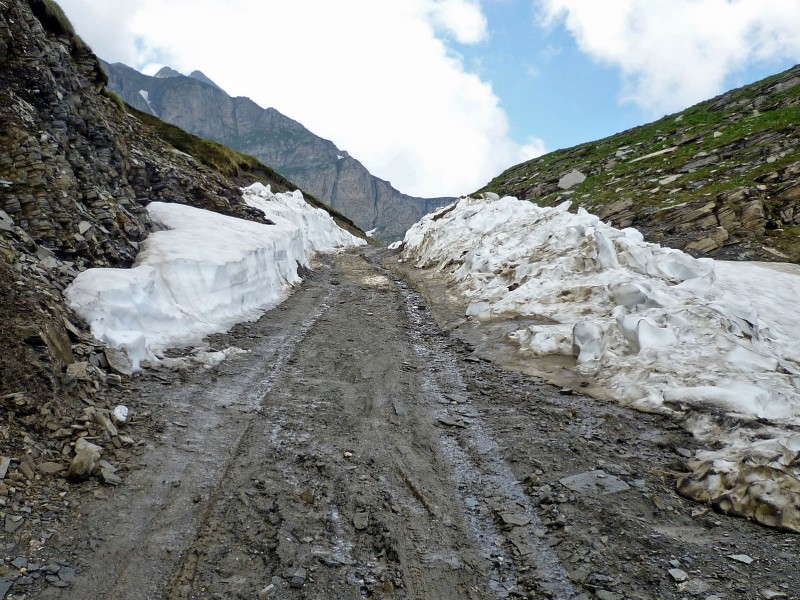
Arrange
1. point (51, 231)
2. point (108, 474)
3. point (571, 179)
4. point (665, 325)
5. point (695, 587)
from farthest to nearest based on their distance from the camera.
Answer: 1. point (571, 179)
2. point (51, 231)
3. point (665, 325)
4. point (108, 474)
5. point (695, 587)

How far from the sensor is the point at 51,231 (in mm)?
10852

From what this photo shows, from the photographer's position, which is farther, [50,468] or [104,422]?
[104,422]

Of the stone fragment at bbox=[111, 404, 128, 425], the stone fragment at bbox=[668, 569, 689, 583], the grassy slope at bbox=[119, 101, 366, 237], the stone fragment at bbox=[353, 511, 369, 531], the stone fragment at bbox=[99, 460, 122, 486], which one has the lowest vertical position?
the stone fragment at bbox=[99, 460, 122, 486]

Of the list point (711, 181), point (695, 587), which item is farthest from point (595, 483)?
point (711, 181)

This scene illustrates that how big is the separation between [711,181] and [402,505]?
24830 mm

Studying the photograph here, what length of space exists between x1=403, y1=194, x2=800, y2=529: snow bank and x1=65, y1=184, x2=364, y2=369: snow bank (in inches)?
290

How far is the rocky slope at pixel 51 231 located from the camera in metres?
5.98

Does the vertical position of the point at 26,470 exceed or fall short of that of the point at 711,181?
it falls short

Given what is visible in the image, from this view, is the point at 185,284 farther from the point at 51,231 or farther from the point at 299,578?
the point at 299,578

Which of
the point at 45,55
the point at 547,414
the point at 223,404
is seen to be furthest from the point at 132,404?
the point at 45,55

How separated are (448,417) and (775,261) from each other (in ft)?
51.7

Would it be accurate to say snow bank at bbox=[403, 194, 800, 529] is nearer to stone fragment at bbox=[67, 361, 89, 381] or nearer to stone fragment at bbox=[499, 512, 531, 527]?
stone fragment at bbox=[499, 512, 531, 527]

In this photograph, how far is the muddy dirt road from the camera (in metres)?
4.53

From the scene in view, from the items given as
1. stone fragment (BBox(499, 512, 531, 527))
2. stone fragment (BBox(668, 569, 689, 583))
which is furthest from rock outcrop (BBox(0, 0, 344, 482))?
stone fragment (BBox(668, 569, 689, 583))
